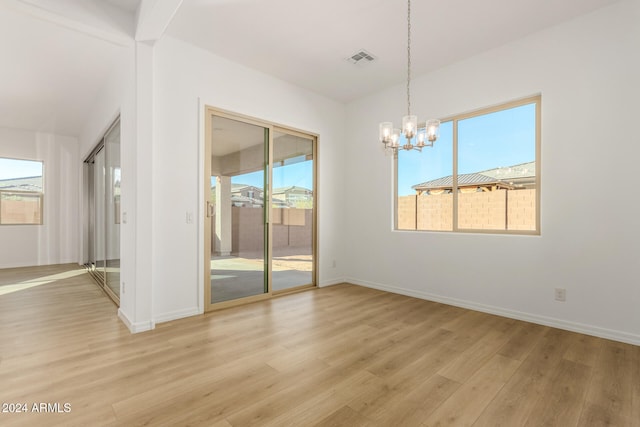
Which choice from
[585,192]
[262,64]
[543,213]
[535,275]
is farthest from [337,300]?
[262,64]

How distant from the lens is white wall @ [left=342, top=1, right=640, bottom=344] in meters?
2.74

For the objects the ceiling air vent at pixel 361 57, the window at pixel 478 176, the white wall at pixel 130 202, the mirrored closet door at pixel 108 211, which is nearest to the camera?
the white wall at pixel 130 202

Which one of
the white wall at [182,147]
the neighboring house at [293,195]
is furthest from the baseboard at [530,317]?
the white wall at [182,147]

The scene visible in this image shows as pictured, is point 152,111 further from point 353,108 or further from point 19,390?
point 353,108

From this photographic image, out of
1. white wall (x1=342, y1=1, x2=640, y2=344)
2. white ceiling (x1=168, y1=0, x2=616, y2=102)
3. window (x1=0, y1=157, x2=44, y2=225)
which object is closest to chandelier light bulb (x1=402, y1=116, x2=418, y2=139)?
white ceiling (x1=168, y1=0, x2=616, y2=102)

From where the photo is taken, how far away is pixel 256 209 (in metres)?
4.15

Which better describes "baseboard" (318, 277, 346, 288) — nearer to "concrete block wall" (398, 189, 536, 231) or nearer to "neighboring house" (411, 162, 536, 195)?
"concrete block wall" (398, 189, 536, 231)

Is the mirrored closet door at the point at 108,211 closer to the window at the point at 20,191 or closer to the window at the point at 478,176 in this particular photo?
the window at the point at 20,191

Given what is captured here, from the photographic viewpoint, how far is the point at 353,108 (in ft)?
16.9

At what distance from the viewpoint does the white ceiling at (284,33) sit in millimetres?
2795

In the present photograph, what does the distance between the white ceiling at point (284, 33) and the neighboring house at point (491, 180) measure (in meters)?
1.45

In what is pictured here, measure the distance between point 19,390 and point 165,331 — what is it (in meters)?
1.09

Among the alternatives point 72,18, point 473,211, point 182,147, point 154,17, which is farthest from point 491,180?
point 72,18

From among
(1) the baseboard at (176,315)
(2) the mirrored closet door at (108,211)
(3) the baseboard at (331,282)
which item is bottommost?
(3) the baseboard at (331,282)
